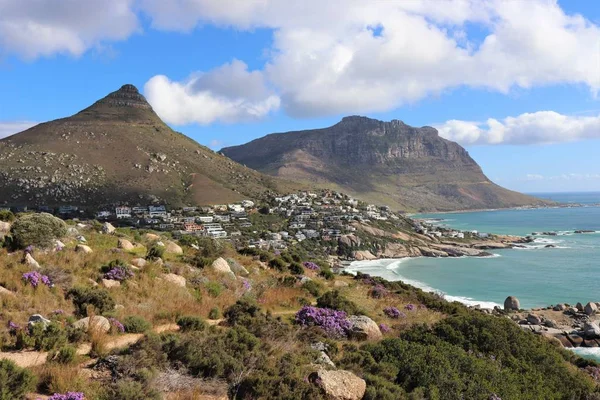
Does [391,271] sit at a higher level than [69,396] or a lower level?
lower

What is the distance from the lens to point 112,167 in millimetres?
112250

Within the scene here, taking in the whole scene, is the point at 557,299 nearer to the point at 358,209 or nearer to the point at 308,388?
the point at 308,388

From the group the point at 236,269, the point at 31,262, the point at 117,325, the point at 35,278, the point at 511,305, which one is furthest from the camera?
the point at 511,305

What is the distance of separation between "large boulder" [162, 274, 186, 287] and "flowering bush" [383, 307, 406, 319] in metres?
7.26

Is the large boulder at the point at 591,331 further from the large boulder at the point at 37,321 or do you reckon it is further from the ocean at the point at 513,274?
the large boulder at the point at 37,321

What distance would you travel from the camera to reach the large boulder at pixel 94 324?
26.8 ft

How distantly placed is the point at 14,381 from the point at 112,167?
117m

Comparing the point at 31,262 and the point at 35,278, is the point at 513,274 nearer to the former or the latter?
the point at 31,262

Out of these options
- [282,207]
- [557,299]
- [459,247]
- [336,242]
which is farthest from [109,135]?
[557,299]

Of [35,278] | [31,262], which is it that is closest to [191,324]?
[35,278]

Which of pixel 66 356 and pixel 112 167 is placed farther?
pixel 112 167

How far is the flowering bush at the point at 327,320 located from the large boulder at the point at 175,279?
3849 millimetres

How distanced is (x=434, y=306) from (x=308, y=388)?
12891 mm

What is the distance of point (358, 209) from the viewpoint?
140 metres
